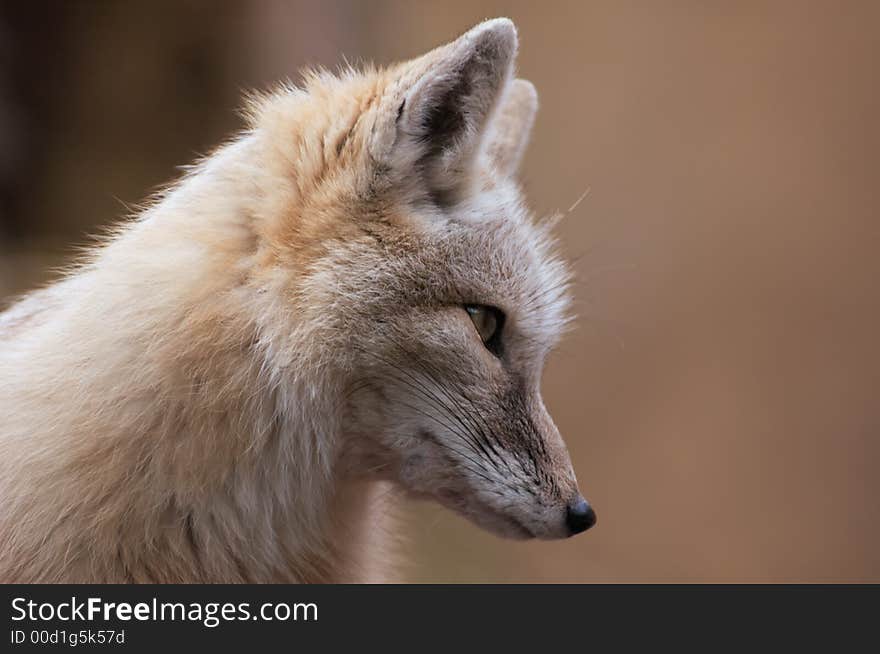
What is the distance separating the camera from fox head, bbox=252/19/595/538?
6.86 ft

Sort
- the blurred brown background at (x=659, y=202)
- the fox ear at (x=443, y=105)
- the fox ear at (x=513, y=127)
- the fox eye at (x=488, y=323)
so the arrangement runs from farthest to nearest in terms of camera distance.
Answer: the blurred brown background at (x=659, y=202) < the fox ear at (x=513, y=127) < the fox eye at (x=488, y=323) < the fox ear at (x=443, y=105)

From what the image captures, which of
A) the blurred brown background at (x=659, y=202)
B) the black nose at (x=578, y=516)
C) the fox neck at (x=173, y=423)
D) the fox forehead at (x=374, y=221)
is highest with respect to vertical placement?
the blurred brown background at (x=659, y=202)

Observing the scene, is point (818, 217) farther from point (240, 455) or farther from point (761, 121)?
point (240, 455)

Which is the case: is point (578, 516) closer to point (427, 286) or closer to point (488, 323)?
point (488, 323)

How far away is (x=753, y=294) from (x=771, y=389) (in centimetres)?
59

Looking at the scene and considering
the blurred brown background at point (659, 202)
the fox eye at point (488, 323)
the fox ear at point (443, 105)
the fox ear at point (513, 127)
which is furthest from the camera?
the blurred brown background at point (659, 202)

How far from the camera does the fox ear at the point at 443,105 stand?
2.06 metres

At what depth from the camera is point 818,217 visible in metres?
6.09

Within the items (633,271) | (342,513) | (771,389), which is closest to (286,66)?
(633,271)

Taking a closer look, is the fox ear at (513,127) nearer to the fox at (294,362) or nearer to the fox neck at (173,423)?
the fox at (294,362)

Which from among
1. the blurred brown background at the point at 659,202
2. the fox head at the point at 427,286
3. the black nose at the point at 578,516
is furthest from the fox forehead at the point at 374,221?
the blurred brown background at the point at 659,202

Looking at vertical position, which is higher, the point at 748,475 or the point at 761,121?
the point at 761,121

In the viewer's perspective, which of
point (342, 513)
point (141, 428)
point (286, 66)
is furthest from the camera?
point (286, 66)

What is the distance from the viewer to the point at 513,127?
291 cm
